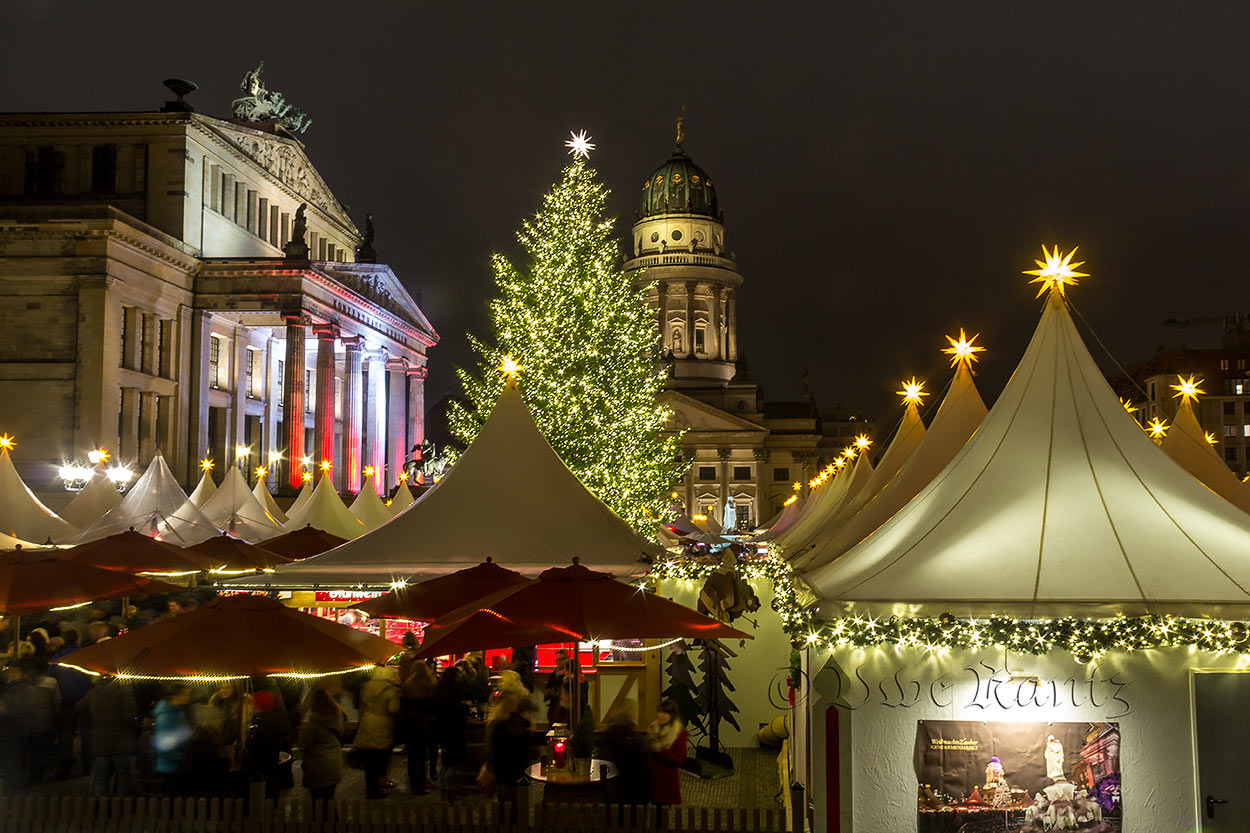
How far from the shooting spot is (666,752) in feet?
36.9

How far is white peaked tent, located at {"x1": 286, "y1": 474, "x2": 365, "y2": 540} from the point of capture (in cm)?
2583

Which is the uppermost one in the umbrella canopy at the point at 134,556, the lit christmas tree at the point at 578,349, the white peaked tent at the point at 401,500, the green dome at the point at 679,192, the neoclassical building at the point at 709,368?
the green dome at the point at 679,192

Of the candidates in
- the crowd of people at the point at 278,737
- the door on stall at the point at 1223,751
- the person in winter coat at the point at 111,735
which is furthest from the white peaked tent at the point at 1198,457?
the person in winter coat at the point at 111,735

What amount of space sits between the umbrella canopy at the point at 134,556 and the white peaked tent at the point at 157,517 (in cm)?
469

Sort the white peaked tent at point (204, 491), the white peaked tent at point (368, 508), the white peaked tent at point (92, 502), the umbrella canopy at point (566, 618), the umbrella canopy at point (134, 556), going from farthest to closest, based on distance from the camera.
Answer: the white peaked tent at point (204, 491)
the white peaked tent at point (368, 508)
the white peaked tent at point (92, 502)
the umbrella canopy at point (134, 556)
the umbrella canopy at point (566, 618)

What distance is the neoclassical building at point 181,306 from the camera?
141ft

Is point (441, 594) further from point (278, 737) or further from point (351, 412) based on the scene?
point (351, 412)

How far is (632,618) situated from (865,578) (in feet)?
7.59

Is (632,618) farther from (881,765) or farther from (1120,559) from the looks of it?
(1120,559)

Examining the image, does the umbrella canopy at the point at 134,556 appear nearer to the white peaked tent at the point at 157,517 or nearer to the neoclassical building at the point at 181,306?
the white peaked tent at the point at 157,517

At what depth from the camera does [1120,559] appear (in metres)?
8.88

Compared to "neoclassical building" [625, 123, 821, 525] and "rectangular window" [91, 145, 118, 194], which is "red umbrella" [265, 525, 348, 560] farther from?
"neoclassical building" [625, 123, 821, 525]

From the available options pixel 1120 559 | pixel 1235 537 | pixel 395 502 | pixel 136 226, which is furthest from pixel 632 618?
pixel 136 226

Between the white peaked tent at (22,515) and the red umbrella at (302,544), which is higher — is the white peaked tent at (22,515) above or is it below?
above
